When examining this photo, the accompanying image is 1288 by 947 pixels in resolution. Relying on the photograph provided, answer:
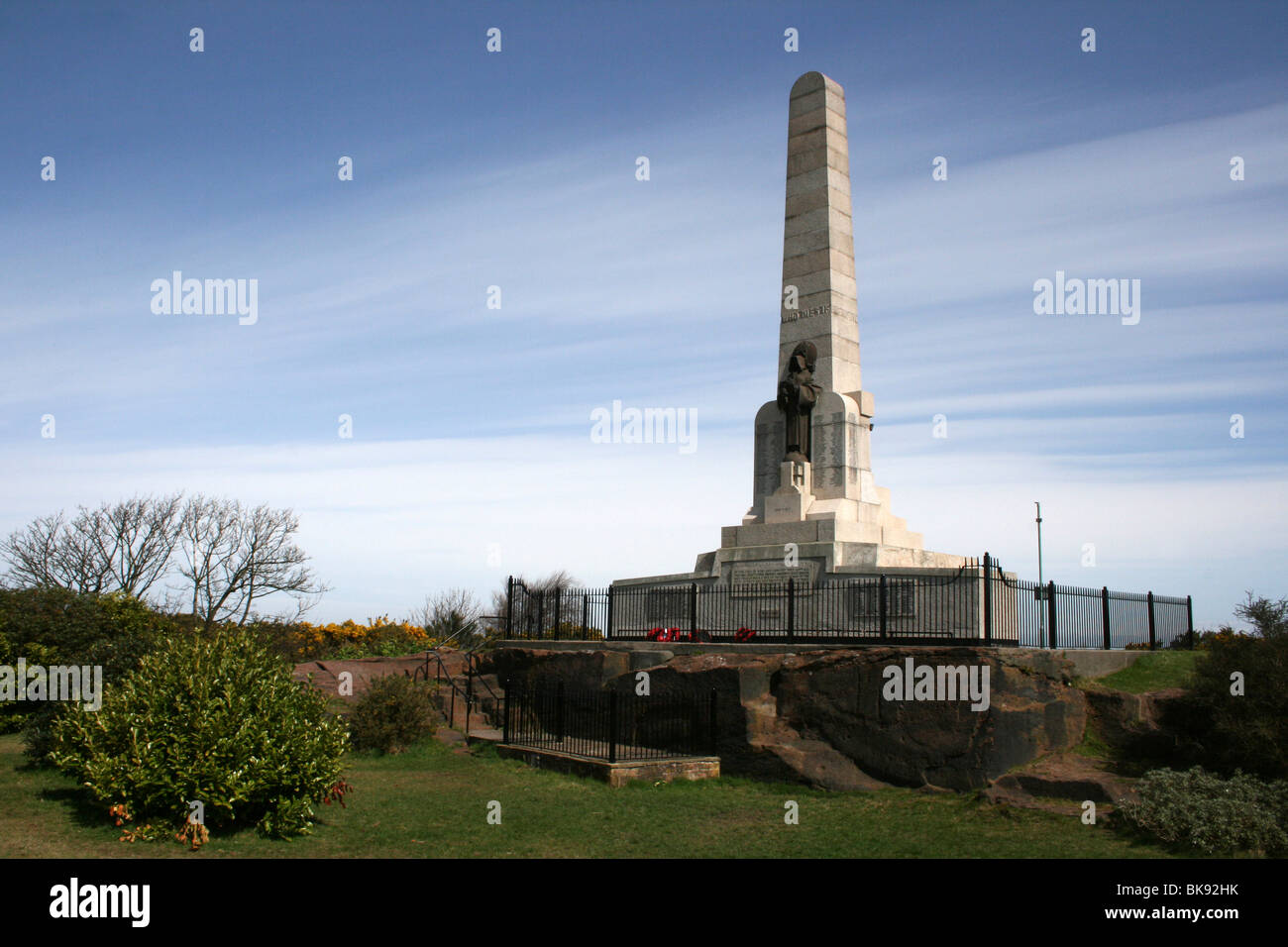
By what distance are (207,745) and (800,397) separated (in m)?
14.1

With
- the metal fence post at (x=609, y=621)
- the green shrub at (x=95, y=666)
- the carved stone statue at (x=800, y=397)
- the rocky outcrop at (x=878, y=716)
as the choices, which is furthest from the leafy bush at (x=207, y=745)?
the carved stone statue at (x=800, y=397)

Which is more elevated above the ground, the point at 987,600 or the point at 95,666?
the point at 987,600

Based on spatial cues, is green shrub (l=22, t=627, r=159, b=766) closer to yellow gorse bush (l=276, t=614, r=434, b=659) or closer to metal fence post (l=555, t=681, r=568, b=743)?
metal fence post (l=555, t=681, r=568, b=743)

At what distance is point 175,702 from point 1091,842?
1008 centimetres

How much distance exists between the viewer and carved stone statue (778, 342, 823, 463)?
69.7ft

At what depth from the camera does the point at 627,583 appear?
2241 centimetres

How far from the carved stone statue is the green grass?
772 centimetres

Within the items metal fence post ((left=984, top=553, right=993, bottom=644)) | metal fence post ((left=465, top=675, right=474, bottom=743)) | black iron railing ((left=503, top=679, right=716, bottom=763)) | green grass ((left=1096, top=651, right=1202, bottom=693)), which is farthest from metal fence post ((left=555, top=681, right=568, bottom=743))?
green grass ((left=1096, top=651, right=1202, bottom=693))

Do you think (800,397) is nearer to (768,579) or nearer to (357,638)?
(768,579)

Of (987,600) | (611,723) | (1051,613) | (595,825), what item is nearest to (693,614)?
(611,723)

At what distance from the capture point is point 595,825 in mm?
11938

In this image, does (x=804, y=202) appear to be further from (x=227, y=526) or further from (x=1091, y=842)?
(x=227, y=526)

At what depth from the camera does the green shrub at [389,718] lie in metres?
17.0

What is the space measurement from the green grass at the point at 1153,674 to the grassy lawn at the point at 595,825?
400 cm
